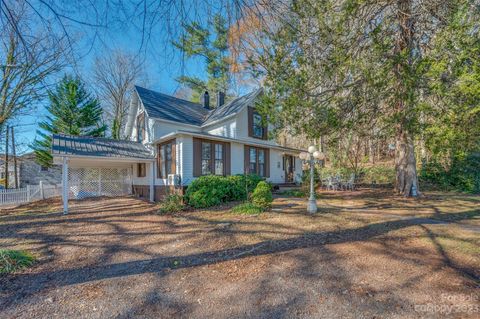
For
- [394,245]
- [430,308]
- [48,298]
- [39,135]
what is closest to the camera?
[430,308]

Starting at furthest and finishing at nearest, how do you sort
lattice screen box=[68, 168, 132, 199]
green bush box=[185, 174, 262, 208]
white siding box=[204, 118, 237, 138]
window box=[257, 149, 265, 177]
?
lattice screen box=[68, 168, 132, 199] → window box=[257, 149, 265, 177] → white siding box=[204, 118, 237, 138] → green bush box=[185, 174, 262, 208]

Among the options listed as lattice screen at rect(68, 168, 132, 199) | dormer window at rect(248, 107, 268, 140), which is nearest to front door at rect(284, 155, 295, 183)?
dormer window at rect(248, 107, 268, 140)

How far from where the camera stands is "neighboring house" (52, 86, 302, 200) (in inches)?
411

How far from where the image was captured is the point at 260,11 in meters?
2.72

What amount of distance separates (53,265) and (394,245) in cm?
636

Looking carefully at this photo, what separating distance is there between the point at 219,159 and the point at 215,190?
275 cm

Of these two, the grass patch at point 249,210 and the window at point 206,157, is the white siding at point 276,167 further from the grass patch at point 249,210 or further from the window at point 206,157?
the grass patch at point 249,210

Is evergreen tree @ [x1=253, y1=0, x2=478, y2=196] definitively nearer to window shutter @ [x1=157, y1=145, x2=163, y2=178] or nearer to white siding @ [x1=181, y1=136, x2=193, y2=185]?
white siding @ [x1=181, y1=136, x2=193, y2=185]

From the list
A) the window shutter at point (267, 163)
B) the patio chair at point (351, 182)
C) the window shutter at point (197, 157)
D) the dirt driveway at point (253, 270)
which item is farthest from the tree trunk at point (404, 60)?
the window shutter at point (267, 163)

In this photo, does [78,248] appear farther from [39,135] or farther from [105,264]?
[39,135]

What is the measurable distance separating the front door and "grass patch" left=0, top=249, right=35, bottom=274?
1496 cm

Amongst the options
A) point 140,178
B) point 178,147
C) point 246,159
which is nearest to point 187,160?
point 178,147

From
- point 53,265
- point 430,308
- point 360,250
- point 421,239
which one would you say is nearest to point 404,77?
point 421,239

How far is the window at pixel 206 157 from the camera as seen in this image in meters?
11.2
